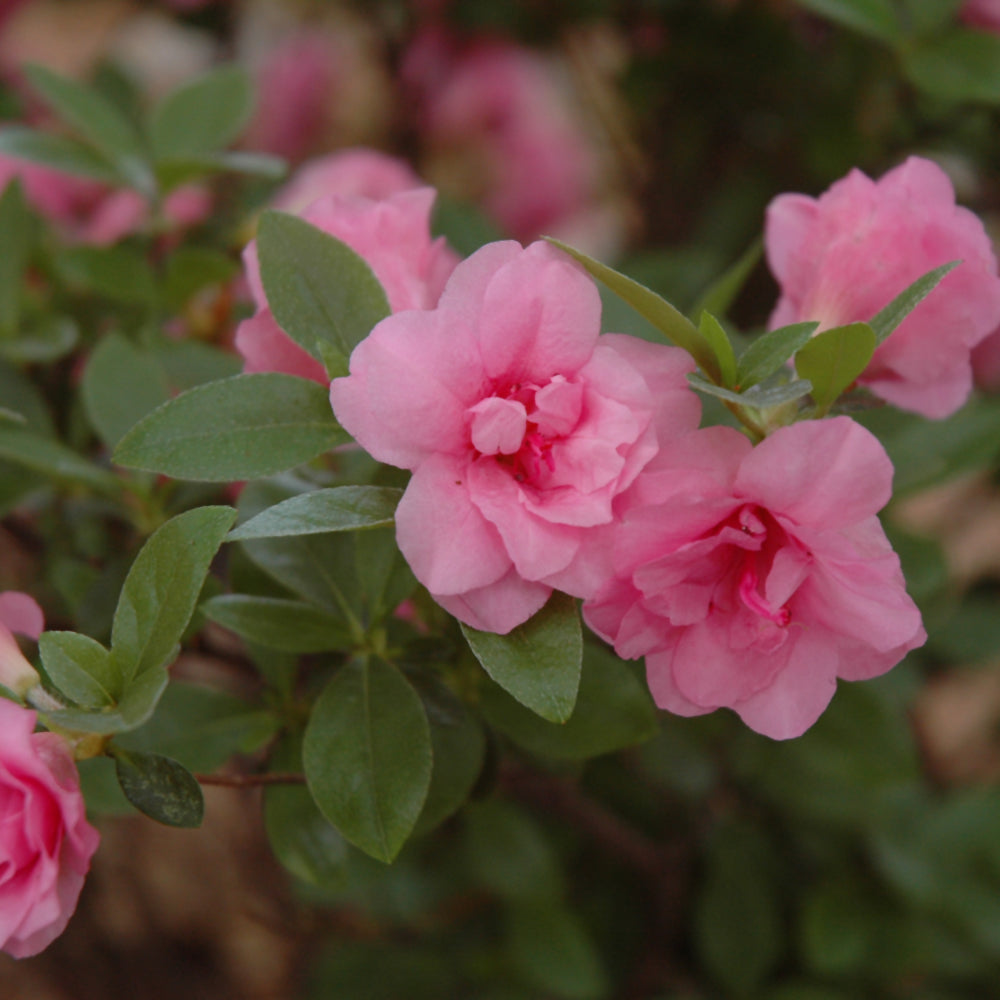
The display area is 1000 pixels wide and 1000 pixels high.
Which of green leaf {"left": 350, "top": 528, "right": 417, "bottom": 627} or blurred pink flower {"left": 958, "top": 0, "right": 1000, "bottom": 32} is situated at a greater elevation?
blurred pink flower {"left": 958, "top": 0, "right": 1000, "bottom": 32}

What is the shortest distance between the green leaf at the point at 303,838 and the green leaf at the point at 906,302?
39cm

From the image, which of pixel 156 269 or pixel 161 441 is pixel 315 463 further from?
pixel 156 269

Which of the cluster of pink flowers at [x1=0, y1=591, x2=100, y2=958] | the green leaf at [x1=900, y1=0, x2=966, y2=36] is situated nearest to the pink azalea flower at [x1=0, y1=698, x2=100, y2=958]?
the cluster of pink flowers at [x1=0, y1=591, x2=100, y2=958]

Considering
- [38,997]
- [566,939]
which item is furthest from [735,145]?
[38,997]

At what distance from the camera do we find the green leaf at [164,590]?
48 centimetres

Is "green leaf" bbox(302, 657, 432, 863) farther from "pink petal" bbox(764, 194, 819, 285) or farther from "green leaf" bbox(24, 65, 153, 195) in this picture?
"green leaf" bbox(24, 65, 153, 195)

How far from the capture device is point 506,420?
1.55ft

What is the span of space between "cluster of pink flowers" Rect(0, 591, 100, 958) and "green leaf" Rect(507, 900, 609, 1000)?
0.67 metres

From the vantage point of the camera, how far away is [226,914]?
1557 mm

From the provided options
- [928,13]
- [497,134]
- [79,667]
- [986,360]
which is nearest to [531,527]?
[79,667]

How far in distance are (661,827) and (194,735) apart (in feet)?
1.78

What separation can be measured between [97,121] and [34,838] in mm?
631

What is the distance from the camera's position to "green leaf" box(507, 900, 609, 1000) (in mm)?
1033

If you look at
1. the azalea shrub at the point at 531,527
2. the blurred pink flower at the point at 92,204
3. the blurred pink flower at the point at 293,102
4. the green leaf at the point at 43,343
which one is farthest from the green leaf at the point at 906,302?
the blurred pink flower at the point at 293,102
